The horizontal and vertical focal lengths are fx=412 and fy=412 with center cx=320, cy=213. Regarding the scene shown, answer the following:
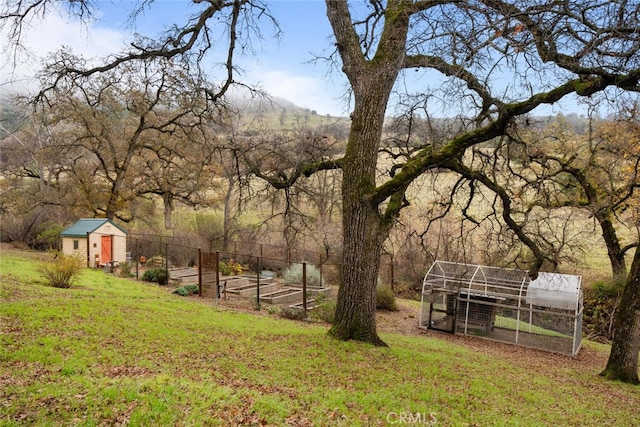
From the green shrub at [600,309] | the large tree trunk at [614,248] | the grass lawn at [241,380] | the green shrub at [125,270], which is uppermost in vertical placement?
the large tree trunk at [614,248]

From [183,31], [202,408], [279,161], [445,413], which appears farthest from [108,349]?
[183,31]

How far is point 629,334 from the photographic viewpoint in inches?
339

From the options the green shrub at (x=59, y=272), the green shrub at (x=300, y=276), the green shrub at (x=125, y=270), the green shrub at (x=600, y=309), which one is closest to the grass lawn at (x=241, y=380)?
the green shrub at (x=59, y=272)

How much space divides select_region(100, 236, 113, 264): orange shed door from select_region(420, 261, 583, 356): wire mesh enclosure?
53.4ft

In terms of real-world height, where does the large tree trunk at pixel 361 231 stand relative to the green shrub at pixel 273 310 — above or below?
above

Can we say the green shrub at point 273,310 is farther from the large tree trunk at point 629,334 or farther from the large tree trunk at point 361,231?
the large tree trunk at point 629,334

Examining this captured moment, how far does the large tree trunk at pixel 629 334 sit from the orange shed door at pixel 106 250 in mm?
21416

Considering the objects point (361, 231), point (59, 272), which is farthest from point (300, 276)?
point (361, 231)

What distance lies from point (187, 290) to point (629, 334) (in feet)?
47.8

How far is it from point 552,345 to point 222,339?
10.5m

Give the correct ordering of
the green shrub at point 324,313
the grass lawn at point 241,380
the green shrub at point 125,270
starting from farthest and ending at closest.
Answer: the green shrub at point 125,270, the green shrub at point 324,313, the grass lawn at point 241,380

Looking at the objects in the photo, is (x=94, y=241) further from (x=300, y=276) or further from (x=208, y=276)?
(x=300, y=276)

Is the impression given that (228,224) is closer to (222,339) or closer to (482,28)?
(222,339)

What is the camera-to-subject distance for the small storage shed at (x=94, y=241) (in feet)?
67.7
